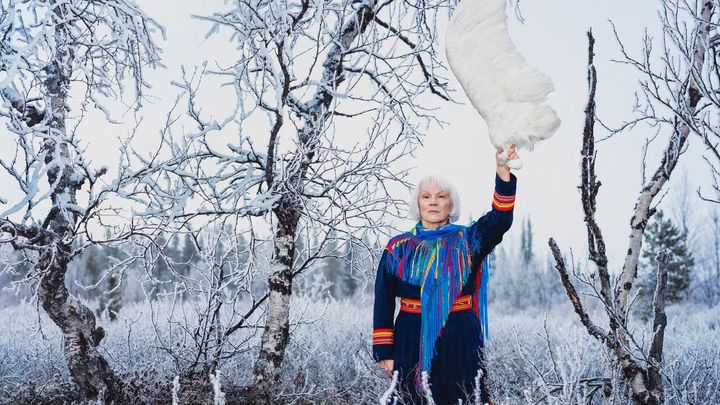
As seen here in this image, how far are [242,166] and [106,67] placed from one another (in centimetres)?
218

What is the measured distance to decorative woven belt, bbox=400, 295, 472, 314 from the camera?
10.0ft

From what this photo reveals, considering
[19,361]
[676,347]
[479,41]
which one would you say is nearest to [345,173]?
[479,41]

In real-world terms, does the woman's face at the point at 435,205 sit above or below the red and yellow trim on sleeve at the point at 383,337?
above

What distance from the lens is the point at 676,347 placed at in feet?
23.8

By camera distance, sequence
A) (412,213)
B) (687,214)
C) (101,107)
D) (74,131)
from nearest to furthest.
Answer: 1. (412,213)
2. (74,131)
3. (101,107)
4. (687,214)

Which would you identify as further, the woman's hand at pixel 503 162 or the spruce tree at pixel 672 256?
the spruce tree at pixel 672 256

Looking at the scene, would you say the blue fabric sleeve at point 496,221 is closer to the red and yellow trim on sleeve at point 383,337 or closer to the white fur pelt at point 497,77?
the white fur pelt at point 497,77

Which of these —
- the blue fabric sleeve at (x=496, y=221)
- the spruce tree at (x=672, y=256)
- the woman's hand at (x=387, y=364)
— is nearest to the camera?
the blue fabric sleeve at (x=496, y=221)

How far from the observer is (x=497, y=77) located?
2145 mm

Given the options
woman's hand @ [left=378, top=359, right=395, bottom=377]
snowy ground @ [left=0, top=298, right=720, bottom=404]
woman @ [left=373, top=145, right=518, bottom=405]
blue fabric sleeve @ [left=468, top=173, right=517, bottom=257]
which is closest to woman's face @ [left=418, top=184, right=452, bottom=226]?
woman @ [left=373, top=145, right=518, bottom=405]

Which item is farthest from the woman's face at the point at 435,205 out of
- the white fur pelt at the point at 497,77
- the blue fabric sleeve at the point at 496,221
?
the white fur pelt at the point at 497,77

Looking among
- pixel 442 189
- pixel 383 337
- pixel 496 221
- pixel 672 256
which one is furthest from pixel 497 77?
pixel 672 256

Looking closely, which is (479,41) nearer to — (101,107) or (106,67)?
(101,107)

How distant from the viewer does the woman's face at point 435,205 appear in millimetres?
3156
